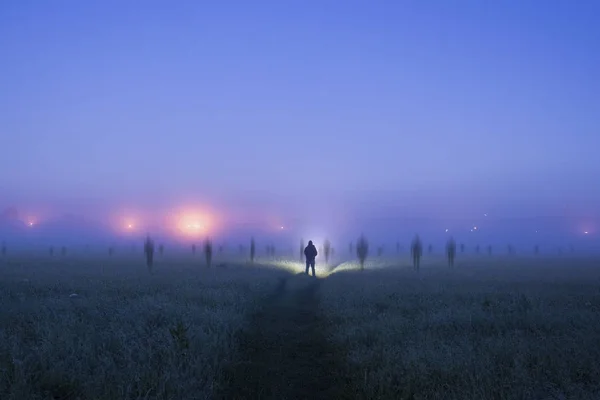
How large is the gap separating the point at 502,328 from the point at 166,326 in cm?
953

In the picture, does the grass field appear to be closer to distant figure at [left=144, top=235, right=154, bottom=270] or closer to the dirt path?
the dirt path

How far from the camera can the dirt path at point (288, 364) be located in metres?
7.95

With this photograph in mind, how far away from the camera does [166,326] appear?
1113 centimetres

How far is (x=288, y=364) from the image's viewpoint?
31.9 feet

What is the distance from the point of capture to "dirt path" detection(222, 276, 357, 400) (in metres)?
7.95

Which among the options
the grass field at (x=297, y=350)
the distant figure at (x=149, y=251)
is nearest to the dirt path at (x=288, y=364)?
the grass field at (x=297, y=350)

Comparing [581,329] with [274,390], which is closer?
[274,390]

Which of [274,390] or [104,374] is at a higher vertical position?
[104,374]

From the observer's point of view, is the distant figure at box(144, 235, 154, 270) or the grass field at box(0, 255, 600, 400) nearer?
the grass field at box(0, 255, 600, 400)

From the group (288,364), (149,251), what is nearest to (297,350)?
(288,364)

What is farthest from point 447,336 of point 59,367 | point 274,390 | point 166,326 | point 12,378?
point 12,378

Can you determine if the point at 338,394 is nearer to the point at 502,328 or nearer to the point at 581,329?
the point at 502,328

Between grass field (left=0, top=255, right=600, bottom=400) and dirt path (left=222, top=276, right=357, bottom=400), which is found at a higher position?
grass field (left=0, top=255, right=600, bottom=400)

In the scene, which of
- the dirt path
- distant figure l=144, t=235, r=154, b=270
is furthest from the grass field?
distant figure l=144, t=235, r=154, b=270
